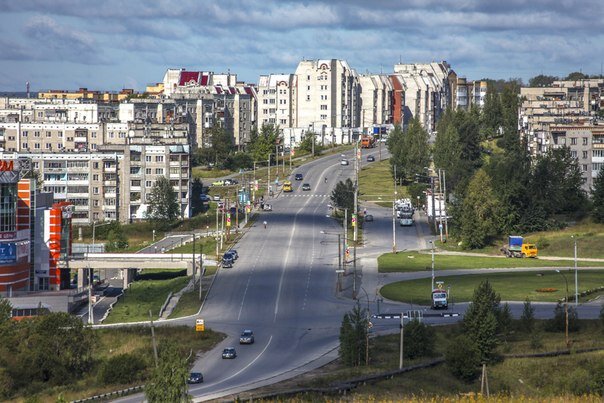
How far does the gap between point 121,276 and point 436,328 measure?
5520 centimetres

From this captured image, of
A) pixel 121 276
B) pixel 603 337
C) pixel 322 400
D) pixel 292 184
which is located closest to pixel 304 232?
pixel 121 276

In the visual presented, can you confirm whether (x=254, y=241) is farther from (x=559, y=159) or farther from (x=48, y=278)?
(x=559, y=159)

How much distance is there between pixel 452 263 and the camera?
119500 mm

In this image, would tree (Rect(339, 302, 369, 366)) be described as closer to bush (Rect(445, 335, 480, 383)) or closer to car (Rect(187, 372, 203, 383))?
bush (Rect(445, 335, 480, 383))

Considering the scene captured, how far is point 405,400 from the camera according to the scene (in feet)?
202

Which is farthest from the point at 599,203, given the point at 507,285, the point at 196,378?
the point at 196,378

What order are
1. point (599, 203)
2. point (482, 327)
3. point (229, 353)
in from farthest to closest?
point (599, 203)
point (229, 353)
point (482, 327)

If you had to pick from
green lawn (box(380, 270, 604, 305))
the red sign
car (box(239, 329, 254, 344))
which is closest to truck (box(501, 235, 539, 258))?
green lawn (box(380, 270, 604, 305))

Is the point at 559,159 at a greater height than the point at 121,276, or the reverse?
the point at 559,159

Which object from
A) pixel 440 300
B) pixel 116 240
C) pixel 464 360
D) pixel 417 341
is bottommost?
pixel 464 360

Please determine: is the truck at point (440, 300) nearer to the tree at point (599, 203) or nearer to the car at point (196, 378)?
the car at point (196, 378)

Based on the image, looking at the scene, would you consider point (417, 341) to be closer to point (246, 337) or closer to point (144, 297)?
point (246, 337)

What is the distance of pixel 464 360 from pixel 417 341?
15.2 ft

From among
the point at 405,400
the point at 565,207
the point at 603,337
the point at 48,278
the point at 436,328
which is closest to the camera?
the point at 405,400
